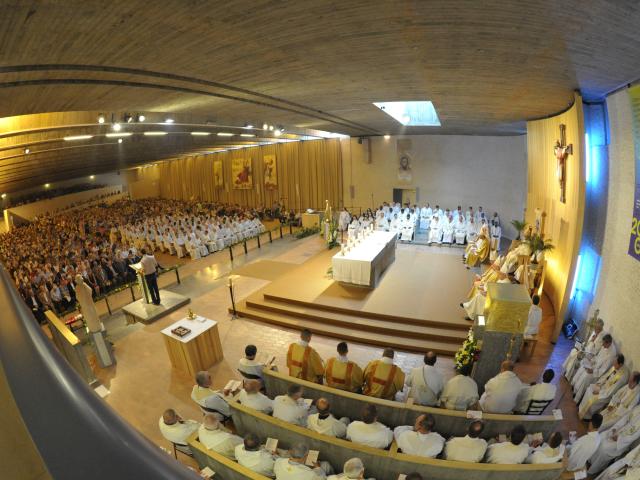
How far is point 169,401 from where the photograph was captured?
6.32 meters

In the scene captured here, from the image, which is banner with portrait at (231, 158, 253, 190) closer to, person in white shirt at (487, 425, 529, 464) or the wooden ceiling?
the wooden ceiling

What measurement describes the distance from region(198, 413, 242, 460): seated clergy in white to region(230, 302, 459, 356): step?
3.87m

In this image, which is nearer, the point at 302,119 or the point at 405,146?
the point at 302,119

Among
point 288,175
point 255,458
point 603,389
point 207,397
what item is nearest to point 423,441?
point 255,458

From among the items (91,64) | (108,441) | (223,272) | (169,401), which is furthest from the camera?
(223,272)

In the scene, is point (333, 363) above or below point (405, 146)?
below

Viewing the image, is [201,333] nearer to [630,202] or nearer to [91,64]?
[91,64]

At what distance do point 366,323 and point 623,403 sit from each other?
14.8 ft

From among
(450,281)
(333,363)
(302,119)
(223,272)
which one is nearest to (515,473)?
(333,363)

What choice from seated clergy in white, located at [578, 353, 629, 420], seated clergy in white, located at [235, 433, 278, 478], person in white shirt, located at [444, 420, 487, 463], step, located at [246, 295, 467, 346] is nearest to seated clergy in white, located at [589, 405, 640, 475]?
seated clergy in white, located at [578, 353, 629, 420]

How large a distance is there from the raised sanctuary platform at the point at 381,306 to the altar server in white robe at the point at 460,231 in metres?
3.16

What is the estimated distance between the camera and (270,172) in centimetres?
2592

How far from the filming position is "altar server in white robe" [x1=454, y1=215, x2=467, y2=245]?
14422 millimetres

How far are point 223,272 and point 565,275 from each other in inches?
381
